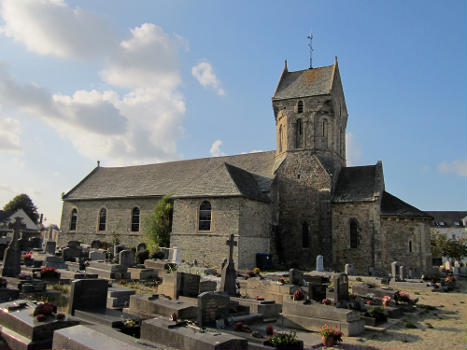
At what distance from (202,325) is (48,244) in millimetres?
18071

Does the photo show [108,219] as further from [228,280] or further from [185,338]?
[185,338]

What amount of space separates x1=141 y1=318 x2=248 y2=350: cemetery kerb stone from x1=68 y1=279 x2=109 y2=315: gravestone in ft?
7.83

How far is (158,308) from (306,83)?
23309 mm

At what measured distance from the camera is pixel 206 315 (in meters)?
8.03

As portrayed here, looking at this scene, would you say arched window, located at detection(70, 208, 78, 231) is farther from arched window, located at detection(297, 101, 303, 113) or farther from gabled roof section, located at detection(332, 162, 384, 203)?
gabled roof section, located at detection(332, 162, 384, 203)

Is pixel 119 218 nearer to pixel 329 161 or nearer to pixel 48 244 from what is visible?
pixel 48 244

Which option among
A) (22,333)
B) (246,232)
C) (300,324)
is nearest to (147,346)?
(22,333)

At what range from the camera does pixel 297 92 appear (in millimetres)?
27750

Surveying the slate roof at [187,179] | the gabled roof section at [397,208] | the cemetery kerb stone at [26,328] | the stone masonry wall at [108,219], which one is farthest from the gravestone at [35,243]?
the gabled roof section at [397,208]

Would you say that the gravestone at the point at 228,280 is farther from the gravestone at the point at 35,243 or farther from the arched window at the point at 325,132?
the gravestone at the point at 35,243

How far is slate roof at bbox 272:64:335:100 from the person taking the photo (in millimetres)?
27109

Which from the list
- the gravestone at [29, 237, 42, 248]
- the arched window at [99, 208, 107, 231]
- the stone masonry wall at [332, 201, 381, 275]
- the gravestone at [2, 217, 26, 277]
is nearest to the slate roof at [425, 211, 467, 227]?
the stone masonry wall at [332, 201, 381, 275]

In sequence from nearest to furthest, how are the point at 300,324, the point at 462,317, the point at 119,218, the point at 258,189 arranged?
the point at 300,324
the point at 462,317
the point at 258,189
the point at 119,218

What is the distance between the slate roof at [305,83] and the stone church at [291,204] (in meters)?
0.09
